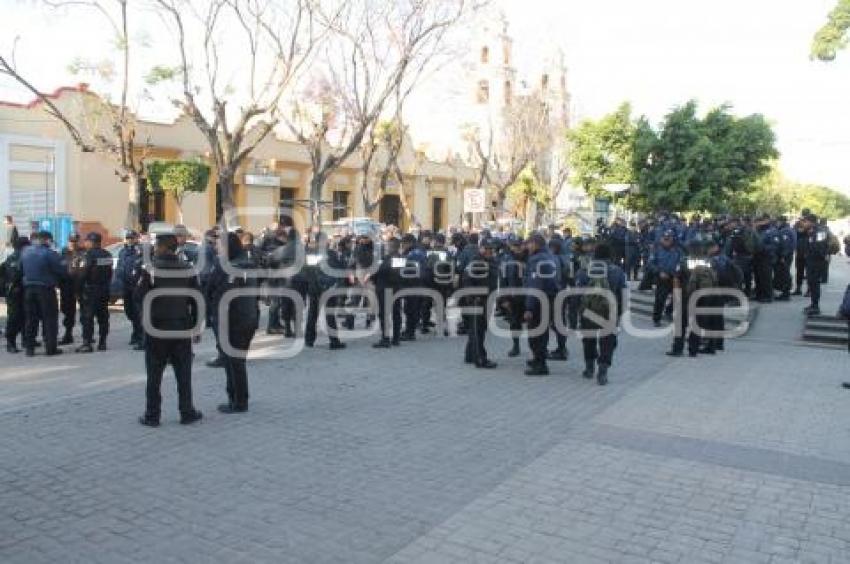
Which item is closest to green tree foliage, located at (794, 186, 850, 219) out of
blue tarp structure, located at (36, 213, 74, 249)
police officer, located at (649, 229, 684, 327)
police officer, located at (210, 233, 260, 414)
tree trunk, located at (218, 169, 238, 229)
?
tree trunk, located at (218, 169, 238, 229)

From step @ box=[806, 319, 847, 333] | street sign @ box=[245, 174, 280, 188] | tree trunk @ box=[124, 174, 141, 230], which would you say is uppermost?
street sign @ box=[245, 174, 280, 188]

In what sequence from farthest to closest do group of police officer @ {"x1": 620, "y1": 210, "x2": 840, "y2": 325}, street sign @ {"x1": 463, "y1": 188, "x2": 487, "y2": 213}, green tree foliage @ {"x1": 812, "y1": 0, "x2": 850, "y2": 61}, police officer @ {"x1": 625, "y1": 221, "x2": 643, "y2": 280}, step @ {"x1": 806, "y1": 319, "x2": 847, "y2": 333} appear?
street sign @ {"x1": 463, "y1": 188, "x2": 487, "y2": 213}
police officer @ {"x1": 625, "y1": 221, "x2": 643, "y2": 280}
green tree foliage @ {"x1": 812, "y1": 0, "x2": 850, "y2": 61}
step @ {"x1": 806, "y1": 319, "x2": 847, "y2": 333}
group of police officer @ {"x1": 620, "y1": 210, "x2": 840, "y2": 325}

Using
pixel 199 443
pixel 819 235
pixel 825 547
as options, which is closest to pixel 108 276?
pixel 199 443

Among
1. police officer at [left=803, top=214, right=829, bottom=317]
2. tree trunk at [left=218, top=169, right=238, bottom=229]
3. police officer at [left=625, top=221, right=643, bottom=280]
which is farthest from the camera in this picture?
police officer at [left=625, top=221, right=643, bottom=280]

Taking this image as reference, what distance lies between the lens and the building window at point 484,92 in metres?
48.3

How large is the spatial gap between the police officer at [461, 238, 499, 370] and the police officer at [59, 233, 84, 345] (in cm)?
545

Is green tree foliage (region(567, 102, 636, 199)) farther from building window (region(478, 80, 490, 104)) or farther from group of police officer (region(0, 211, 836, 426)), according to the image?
building window (region(478, 80, 490, 104))

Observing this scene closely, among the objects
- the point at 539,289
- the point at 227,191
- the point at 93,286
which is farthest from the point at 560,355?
the point at 227,191

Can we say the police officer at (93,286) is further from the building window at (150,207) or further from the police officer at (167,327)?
the building window at (150,207)

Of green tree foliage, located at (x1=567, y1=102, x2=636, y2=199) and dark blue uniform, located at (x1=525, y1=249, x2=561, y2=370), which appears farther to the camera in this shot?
green tree foliage, located at (x1=567, y1=102, x2=636, y2=199)

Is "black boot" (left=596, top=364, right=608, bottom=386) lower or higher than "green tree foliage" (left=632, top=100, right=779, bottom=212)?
lower

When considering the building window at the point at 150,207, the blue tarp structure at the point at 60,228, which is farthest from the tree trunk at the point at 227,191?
the building window at the point at 150,207

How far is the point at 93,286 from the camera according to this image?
11.0 m

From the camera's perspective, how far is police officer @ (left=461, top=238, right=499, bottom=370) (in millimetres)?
10500
